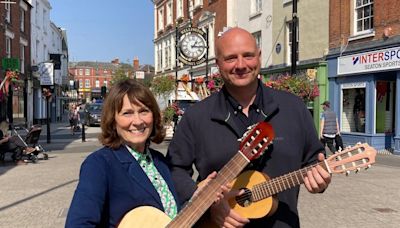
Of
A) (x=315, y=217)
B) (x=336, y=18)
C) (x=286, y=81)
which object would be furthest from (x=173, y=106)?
(x=315, y=217)

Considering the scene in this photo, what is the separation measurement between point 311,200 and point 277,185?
579 centimetres

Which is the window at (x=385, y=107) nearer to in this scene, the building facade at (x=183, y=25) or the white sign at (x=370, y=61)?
the white sign at (x=370, y=61)

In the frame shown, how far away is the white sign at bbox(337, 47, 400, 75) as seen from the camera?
586 inches

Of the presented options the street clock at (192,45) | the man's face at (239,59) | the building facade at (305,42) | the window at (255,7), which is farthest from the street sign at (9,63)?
the man's face at (239,59)

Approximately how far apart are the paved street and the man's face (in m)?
4.21

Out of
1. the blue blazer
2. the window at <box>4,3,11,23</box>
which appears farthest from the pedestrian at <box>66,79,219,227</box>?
the window at <box>4,3,11,23</box>

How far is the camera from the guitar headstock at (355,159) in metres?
2.00

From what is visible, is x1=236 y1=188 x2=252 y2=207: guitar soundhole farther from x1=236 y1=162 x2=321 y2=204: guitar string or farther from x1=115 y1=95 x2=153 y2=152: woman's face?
x1=115 y1=95 x2=153 y2=152: woman's face

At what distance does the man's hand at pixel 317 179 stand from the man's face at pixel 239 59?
565 mm

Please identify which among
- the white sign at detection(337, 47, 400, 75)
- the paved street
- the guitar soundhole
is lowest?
the paved street

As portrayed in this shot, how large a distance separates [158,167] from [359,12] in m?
16.4

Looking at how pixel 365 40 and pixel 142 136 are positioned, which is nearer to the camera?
pixel 142 136

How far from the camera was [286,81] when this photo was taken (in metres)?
13.5

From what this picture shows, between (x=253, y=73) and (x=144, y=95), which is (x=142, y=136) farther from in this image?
(x=253, y=73)
